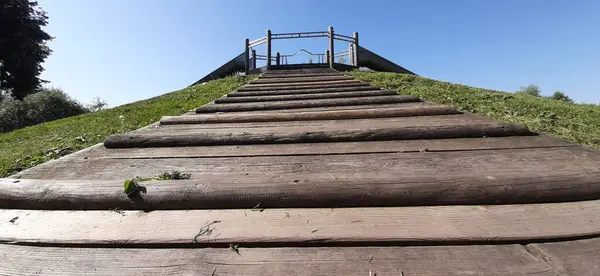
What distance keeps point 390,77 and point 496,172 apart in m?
6.69

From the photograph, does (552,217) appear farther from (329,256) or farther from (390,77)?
(390,77)

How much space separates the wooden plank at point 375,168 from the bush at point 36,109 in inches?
1048

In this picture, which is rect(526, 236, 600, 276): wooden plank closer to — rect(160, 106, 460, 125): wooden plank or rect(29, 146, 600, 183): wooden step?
rect(29, 146, 600, 183): wooden step

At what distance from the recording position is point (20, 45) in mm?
17266

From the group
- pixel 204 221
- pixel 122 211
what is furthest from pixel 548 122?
pixel 122 211

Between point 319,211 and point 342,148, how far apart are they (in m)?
1.10

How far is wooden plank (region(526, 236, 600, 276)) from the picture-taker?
111 centimetres

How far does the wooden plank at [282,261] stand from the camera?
45.1 inches

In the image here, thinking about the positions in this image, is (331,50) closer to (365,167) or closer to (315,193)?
(365,167)

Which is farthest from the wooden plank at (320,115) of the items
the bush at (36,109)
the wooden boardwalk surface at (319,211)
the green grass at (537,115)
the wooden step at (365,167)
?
the bush at (36,109)

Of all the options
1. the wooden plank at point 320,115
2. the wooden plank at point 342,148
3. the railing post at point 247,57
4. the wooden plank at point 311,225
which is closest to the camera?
the wooden plank at point 311,225

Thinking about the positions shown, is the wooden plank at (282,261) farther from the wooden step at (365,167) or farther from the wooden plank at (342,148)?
the wooden plank at (342,148)

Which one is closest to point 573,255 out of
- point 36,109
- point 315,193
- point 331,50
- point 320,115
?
point 315,193

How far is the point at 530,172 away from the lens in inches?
74.8
